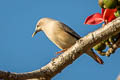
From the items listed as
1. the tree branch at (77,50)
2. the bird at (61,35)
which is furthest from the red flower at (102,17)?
the bird at (61,35)

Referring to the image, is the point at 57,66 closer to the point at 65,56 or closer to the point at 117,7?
the point at 65,56

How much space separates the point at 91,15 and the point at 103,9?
0.22 m

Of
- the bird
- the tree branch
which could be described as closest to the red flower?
the tree branch

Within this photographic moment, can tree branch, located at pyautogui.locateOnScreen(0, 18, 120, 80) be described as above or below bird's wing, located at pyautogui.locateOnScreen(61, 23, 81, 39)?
below

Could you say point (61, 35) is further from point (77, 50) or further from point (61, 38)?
point (77, 50)

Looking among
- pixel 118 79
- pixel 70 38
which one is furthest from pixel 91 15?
pixel 70 38

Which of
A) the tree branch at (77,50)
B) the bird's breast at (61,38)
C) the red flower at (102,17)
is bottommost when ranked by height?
the tree branch at (77,50)

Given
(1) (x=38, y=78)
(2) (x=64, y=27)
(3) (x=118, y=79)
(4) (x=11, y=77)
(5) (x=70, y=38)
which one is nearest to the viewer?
(3) (x=118, y=79)

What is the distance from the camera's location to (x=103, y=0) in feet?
9.61

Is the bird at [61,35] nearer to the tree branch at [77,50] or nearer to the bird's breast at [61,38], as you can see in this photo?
the bird's breast at [61,38]

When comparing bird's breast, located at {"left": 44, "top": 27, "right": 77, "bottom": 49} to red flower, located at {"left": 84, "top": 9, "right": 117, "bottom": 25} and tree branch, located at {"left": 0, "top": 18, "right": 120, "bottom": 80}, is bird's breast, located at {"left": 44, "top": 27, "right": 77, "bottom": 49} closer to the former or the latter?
red flower, located at {"left": 84, "top": 9, "right": 117, "bottom": 25}

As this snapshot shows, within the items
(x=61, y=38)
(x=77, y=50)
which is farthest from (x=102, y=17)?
(x=61, y=38)

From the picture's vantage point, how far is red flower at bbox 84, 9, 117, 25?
Answer: 309 centimetres

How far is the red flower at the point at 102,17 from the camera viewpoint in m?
3.09
